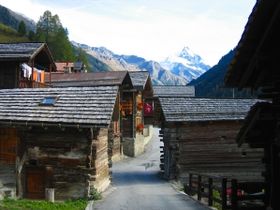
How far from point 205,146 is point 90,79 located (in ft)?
56.8

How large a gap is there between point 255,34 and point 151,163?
2926cm

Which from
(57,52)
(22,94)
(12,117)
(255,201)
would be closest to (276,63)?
(255,201)

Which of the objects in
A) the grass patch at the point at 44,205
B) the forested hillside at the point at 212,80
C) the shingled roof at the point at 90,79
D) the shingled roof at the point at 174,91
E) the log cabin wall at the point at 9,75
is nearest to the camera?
the grass patch at the point at 44,205

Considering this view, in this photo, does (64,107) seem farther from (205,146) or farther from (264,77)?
(264,77)

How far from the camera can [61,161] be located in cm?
2170

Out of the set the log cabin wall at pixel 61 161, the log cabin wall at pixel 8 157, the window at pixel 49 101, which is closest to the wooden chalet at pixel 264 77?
the log cabin wall at pixel 61 161

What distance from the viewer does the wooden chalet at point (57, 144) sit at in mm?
21266

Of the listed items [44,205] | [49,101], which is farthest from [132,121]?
[44,205]

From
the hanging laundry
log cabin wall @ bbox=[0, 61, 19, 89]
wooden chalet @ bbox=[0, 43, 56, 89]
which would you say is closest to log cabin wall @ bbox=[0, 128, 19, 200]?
wooden chalet @ bbox=[0, 43, 56, 89]

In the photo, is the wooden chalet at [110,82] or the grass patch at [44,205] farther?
the wooden chalet at [110,82]

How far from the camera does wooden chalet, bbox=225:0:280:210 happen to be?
8828 millimetres

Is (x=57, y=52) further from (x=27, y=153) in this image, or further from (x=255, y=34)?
(x=255, y=34)

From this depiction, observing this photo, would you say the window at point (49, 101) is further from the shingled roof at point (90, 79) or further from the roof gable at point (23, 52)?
the shingled roof at point (90, 79)

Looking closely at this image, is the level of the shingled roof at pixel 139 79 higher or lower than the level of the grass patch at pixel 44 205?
higher
